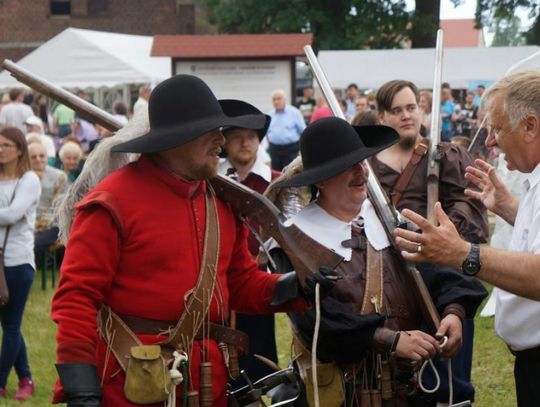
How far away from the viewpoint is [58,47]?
24.2 m

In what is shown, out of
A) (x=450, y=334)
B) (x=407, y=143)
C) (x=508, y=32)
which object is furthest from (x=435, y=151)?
(x=508, y=32)

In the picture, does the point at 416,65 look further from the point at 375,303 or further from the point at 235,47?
the point at 375,303

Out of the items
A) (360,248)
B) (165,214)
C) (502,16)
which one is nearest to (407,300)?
(360,248)

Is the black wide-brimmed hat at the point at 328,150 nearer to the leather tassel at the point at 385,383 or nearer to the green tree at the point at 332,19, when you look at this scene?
the leather tassel at the point at 385,383

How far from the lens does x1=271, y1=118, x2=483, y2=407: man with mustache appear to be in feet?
12.8

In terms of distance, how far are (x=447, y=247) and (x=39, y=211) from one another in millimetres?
8386

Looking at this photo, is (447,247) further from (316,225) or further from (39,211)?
(39,211)

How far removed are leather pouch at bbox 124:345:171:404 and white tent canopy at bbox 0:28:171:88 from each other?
2002cm

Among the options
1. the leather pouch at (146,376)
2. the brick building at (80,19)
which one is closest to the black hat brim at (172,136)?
the leather pouch at (146,376)

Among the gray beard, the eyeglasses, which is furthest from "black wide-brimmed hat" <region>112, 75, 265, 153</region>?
the eyeglasses

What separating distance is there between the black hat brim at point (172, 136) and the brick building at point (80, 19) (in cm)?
3848

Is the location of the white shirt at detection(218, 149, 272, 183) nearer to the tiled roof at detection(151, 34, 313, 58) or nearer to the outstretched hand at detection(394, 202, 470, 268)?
the outstretched hand at detection(394, 202, 470, 268)

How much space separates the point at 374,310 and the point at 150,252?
0.95 m

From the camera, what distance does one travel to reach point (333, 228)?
4.12 m
